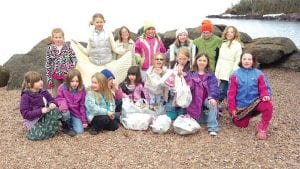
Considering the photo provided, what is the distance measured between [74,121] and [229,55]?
2644 millimetres

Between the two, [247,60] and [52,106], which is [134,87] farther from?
[247,60]

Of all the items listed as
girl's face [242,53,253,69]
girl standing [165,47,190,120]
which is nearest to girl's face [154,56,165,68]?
girl standing [165,47,190,120]

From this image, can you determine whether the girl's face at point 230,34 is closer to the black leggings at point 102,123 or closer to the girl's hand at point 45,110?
the black leggings at point 102,123

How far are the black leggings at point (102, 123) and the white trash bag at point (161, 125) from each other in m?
0.53

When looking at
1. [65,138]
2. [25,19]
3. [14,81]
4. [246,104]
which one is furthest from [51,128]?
[25,19]

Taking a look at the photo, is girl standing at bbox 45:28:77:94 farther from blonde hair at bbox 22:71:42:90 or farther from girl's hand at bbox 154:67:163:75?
girl's hand at bbox 154:67:163:75

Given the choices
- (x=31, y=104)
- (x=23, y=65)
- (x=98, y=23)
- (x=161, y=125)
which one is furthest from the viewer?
(x=23, y=65)

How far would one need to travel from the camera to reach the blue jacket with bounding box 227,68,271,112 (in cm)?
638

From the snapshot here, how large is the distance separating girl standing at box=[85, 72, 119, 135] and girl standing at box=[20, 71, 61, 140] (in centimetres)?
45

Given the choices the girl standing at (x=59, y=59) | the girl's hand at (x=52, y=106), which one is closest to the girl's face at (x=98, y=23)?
the girl standing at (x=59, y=59)

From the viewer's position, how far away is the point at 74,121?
20.6 ft

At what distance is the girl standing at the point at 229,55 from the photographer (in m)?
7.34

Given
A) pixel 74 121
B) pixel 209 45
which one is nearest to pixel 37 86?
pixel 74 121

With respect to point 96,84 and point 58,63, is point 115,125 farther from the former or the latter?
point 58,63
